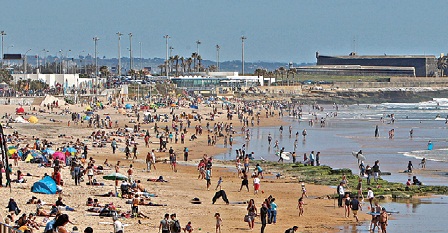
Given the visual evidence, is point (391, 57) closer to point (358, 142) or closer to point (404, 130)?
point (404, 130)

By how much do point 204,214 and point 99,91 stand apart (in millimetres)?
69454

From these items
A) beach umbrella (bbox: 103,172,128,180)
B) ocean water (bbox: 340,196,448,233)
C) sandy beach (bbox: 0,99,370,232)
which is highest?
beach umbrella (bbox: 103,172,128,180)

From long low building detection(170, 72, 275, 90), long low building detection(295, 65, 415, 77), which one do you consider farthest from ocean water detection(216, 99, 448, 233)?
long low building detection(295, 65, 415, 77)

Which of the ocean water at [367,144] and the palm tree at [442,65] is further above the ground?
the palm tree at [442,65]

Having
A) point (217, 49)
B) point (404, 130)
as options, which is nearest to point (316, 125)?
point (404, 130)

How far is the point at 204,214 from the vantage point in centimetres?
2203

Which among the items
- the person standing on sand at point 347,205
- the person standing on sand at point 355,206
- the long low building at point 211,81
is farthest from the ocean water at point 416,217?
the long low building at point 211,81

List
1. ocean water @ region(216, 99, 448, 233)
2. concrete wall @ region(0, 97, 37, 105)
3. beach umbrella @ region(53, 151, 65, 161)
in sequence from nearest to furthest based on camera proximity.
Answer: ocean water @ region(216, 99, 448, 233), beach umbrella @ region(53, 151, 65, 161), concrete wall @ region(0, 97, 37, 105)

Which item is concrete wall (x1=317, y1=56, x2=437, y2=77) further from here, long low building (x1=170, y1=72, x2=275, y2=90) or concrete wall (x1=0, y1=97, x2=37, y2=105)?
concrete wall (x1=0, y1=97, x2=37, y2=105)

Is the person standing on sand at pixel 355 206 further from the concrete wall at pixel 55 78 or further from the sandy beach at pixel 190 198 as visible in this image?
the concrete wall at pixel 55 78

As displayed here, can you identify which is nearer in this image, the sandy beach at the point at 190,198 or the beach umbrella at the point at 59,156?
the sandy beach at the point at 190,198

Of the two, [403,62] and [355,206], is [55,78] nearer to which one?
[355,206]

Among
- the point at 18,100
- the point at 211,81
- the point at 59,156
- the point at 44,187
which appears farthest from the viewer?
the point at 211,81

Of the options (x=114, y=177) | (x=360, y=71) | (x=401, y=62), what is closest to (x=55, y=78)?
(x=114, y=177)
